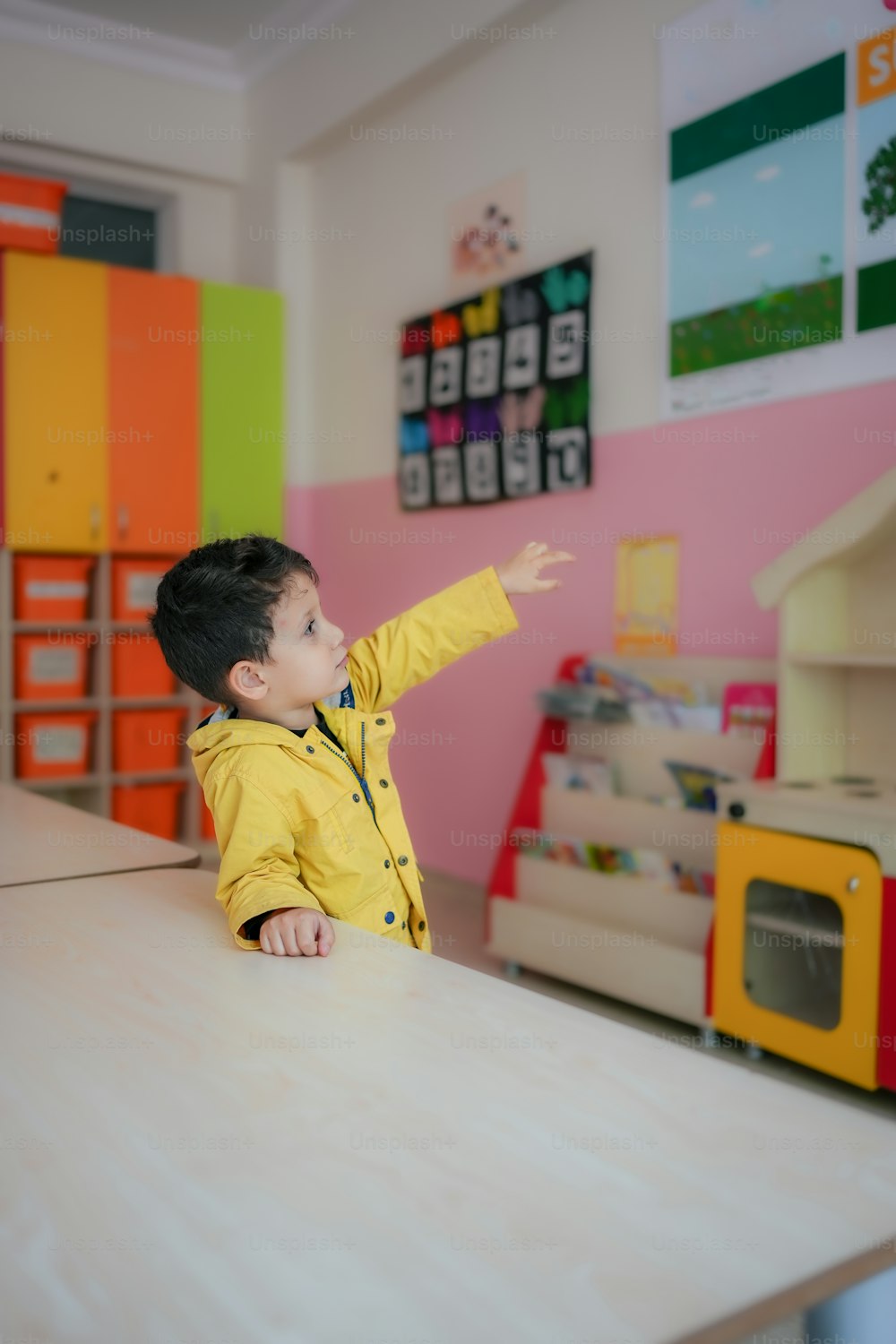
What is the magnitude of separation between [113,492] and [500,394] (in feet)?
4.95

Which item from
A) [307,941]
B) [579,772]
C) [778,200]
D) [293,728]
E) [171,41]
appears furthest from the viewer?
[171,41]

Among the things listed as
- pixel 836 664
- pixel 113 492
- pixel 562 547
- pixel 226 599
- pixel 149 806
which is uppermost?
pixel 113 492

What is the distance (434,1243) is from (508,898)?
2.61 m

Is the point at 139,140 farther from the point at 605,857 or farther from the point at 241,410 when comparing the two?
the point at 605,857

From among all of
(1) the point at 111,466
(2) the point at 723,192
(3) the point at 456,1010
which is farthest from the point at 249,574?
(1) the point at 111,466

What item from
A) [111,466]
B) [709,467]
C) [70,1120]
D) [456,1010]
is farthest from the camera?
[111,466]

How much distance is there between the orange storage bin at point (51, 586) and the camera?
3.98 meters

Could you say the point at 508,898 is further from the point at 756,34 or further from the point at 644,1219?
the point at 644,1219

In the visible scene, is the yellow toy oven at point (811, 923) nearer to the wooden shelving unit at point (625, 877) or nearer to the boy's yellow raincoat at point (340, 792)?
the wooden shelving unit at point (625, 877)

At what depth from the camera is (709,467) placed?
292cm

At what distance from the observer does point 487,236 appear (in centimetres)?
361

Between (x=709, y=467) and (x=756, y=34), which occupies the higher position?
(x=756, y=34)

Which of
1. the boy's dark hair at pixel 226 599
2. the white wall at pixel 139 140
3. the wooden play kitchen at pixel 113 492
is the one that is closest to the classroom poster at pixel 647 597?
the wooden play kitchen at pixel 113 492

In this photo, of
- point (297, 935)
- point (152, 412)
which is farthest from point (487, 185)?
point (297, 935)
